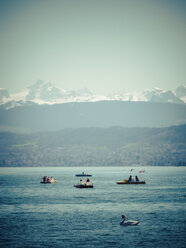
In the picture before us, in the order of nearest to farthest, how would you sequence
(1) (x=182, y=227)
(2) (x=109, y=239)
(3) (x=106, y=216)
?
(2) (x=109, y=239), (1) (x=182, y=227), (3) (x=106, y=216)

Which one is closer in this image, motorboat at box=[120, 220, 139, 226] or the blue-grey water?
the blue-grey water

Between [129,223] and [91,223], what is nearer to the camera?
[129,223]

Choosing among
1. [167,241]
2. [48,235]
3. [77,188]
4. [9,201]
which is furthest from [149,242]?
[77,188]

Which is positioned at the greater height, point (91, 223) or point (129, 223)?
point (129, 223)

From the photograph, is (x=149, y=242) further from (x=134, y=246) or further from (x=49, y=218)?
(x=49, y=218)

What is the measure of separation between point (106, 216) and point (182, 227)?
18.7 meters

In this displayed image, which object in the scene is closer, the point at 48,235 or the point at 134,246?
the point at 134,246

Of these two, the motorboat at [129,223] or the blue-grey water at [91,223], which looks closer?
the blue-grey water at [91,223]

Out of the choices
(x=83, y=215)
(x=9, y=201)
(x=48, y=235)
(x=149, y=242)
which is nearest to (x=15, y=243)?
(x=48, y=235)

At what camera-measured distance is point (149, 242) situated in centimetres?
6600

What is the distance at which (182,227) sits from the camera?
253 ft

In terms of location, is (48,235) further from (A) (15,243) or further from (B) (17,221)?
(B) (17,221)

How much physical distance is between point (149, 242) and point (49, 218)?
29.2 m

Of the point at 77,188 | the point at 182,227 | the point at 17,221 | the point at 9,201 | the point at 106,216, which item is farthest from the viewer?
the point at 77,188
